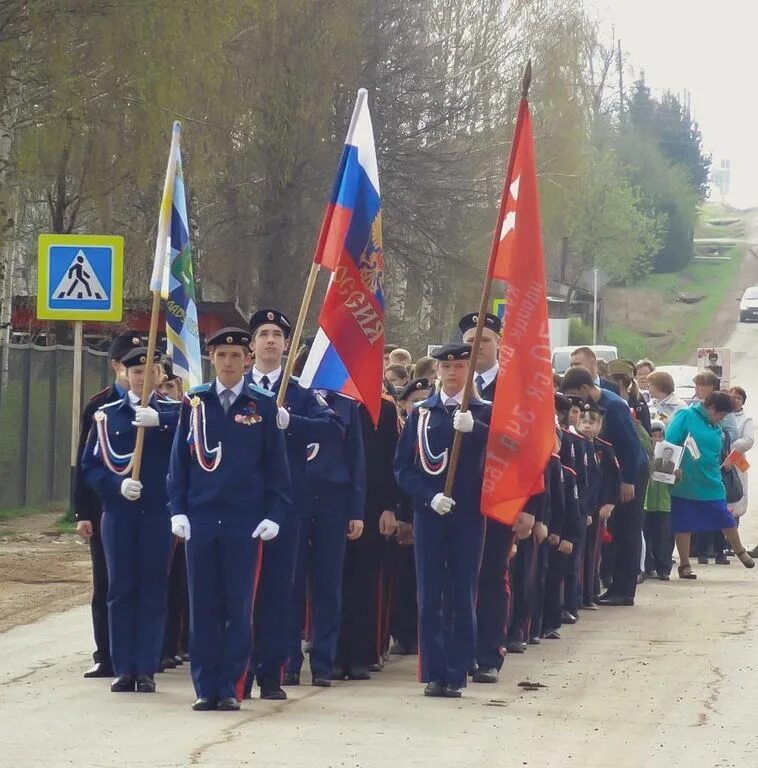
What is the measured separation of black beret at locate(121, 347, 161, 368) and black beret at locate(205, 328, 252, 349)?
91cm

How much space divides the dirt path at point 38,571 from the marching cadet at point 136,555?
3.08 metres

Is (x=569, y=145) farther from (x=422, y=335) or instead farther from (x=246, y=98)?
(x=246, y=98)

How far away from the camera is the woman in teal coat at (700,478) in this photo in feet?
58.8

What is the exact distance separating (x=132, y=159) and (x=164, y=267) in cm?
1388

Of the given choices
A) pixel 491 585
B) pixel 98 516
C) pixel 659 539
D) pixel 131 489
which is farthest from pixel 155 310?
pixel 659 539

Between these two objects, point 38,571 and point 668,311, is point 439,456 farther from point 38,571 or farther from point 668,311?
point 668,311

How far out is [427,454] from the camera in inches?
400

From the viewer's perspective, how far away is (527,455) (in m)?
10.0

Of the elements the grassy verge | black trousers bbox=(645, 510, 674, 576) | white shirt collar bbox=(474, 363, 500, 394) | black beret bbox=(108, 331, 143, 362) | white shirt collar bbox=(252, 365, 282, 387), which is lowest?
black trousers bbox=(645, 510, 674, 576)

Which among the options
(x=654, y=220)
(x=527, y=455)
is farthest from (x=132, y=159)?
(x=654, y=220)

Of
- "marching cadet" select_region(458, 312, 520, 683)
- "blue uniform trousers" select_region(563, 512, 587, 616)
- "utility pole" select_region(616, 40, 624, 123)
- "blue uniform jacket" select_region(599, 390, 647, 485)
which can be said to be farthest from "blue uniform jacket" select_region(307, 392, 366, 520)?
"utility pole" select_region(616, 40, 624, 123)

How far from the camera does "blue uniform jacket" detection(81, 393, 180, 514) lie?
32.9 ft

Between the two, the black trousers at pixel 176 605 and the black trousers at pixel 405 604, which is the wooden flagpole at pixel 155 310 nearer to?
the black trousers at pixel 176 605

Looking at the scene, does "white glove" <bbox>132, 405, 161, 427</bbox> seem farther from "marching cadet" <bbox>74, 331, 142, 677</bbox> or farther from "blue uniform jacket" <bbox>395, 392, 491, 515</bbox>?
"blue uniform jacket" <bbox>395, 392, 491, 515</bbox>
